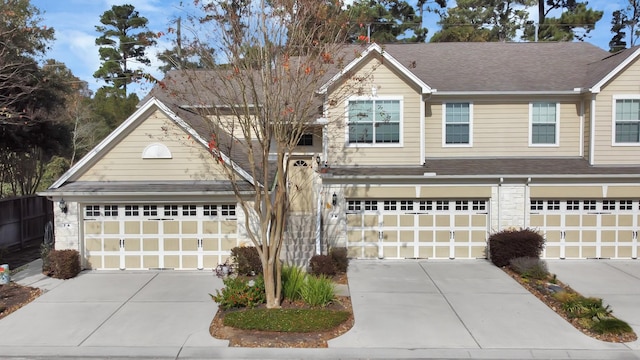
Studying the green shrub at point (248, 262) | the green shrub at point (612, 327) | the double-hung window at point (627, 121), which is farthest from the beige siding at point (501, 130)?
the green shrub at point (612, 327)

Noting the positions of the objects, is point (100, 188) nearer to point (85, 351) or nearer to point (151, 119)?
point (151, 119)

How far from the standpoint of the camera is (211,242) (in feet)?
43.5

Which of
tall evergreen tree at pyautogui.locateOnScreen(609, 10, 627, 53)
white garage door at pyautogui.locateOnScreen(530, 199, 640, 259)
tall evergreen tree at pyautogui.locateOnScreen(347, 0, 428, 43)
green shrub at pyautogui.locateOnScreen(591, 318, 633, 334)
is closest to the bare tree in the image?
green shrub at pyautogui.locateOnScreen(591, 318, 633, 334)

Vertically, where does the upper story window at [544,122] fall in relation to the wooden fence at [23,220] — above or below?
above

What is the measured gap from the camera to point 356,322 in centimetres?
912

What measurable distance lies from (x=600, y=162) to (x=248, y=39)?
1244cm

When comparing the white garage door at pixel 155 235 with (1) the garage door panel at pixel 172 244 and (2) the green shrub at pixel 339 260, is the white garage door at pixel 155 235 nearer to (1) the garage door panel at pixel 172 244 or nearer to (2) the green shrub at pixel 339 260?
(1) the garage door panel at pixel 172 244

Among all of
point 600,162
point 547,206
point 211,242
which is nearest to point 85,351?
point 211,242

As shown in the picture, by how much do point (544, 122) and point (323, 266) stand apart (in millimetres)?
9610

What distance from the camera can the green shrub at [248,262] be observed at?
1232 centimetres

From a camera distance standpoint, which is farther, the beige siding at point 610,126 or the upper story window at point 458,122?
the upper story window at point 458,122

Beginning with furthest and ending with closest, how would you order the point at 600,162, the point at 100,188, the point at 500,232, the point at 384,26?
the point at 384,26 < the point at 600,162 < the point at 500,232 < the point at 100,188

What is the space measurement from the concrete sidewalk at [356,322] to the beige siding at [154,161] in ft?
9.64

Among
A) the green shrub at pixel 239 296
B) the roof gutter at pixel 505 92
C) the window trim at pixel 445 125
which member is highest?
the roof gutter at pixel 505 92
